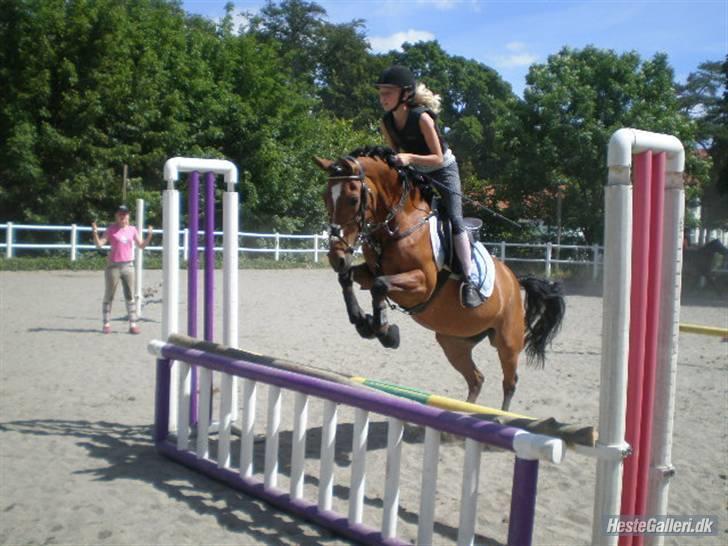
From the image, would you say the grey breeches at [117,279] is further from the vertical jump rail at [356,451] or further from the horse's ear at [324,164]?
the horse's ear at [324,164]

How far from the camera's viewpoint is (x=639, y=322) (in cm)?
262

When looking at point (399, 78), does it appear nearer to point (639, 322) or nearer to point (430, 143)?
point (430, 143)

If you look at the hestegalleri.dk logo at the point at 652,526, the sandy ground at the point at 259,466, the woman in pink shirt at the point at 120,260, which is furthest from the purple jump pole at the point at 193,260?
the woman in pink shirt at the point at 120,260

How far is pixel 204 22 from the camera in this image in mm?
37594

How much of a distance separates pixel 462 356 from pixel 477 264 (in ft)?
3.49

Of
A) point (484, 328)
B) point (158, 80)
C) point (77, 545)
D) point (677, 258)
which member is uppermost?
point (158, 80)

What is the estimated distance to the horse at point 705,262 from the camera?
71.0ft

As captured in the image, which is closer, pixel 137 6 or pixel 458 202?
pixel 458 202

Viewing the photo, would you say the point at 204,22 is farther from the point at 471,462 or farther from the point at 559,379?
A: the point at 471,462

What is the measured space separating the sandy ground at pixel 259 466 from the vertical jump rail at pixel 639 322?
1.02m

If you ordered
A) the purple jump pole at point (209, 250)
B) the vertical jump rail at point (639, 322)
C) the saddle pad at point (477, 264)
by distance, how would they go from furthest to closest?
the purple jump pole at point (209, 250)
the saddle pad at point (477, 264)
the vertical jump rail at point (639, 322)

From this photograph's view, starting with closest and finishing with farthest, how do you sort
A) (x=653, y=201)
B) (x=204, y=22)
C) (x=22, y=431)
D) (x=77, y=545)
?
(x=653, y=201) < (x=77, y=545) < (x=22, y=431) < (x=204, y=22)

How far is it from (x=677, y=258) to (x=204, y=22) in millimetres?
38599

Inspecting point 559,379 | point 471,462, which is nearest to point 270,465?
point 471,462
